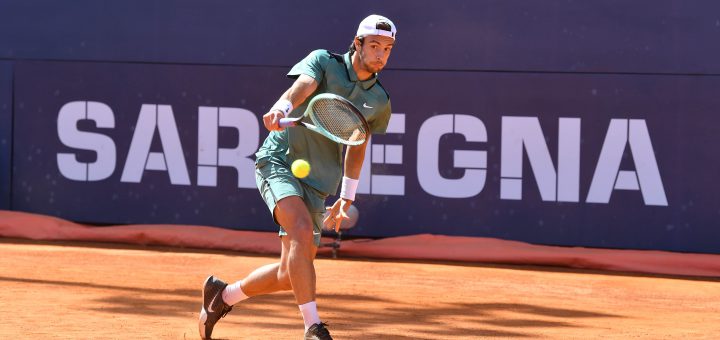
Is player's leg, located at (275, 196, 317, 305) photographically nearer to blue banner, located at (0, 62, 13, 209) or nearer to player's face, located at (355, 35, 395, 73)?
player's face, located at (355, 35, 395, 73)

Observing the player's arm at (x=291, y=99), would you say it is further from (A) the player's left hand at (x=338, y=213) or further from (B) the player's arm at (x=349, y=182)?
(A) the player's left hand at (x=338, y=213)

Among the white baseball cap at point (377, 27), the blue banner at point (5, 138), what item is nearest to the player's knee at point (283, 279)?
the white baseball cap at point (377, 27)

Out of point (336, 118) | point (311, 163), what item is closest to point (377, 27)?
point (336, 118)

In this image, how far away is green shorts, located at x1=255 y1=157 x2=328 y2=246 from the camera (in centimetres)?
536

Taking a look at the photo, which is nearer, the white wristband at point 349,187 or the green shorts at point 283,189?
the green shorts at point 283,189

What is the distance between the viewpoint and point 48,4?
10148 millimetres

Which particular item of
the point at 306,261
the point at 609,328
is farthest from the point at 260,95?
the point at 306,261

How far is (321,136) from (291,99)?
352 millimetres

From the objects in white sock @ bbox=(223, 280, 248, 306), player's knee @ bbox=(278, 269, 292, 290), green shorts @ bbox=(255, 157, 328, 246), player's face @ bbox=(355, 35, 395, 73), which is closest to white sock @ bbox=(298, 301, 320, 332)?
player's knee @ bbox=(278, 269, 292, 290)

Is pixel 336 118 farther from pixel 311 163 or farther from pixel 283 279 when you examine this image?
pixel 283 279

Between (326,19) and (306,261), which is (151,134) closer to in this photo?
(326,19)

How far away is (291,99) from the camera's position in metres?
5.25

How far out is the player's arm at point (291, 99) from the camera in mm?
4992

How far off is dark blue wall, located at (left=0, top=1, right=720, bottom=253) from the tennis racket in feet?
13.6
